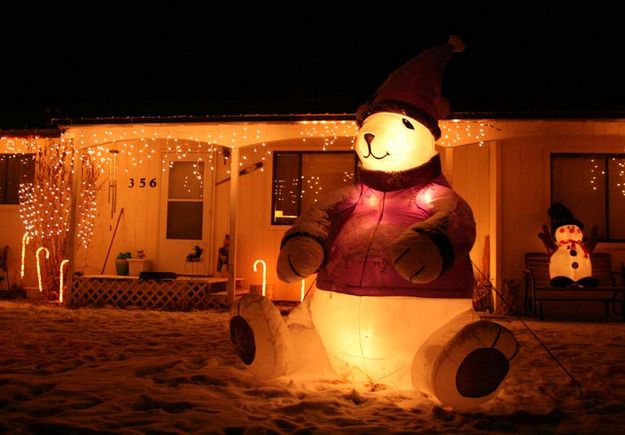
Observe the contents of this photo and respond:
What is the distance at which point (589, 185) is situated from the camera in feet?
33.6

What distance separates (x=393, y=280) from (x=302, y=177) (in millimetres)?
7147

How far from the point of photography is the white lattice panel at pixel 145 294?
9.92 metres

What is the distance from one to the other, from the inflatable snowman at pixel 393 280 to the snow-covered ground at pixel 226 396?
0.20 m

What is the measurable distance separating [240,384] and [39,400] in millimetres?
1382

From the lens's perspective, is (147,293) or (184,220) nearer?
(147,293)

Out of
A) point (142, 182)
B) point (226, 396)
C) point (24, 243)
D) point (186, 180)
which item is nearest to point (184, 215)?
point (186, 180)

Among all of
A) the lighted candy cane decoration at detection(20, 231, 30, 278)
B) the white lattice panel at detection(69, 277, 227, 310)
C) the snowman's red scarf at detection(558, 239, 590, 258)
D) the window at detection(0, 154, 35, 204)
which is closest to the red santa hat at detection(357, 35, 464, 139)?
the snowman's red scarf at detection(558, 239, 590, 258)

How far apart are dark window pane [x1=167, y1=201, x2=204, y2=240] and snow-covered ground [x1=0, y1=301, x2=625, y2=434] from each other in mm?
4818

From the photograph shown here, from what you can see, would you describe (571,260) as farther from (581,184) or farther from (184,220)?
(184,220)

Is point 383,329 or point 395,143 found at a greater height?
point 395,143

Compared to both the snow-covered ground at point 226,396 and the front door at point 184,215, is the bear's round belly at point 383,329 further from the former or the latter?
the front door at point 184,215

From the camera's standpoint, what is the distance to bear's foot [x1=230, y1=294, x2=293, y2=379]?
434cm

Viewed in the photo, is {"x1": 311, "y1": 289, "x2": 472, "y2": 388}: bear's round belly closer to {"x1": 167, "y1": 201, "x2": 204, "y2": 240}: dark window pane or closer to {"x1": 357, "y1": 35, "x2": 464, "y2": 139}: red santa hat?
{"x1": 357, "y1": 35, "x2": 464, "y2": 139}: red santa hat

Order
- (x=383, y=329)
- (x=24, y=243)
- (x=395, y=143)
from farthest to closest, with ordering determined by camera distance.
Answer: (x=24, y=243) < (x=395, y=143) < (x=383, y=329)
